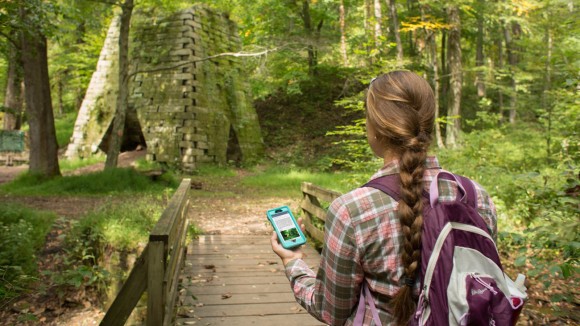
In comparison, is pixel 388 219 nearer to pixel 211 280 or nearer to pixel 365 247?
pixel 365 247

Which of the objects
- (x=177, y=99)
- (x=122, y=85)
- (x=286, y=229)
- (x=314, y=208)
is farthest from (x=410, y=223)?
(x=177, y=99)

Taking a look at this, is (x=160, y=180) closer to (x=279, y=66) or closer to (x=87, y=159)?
(x=87, y=159)

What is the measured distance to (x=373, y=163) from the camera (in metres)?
7.71

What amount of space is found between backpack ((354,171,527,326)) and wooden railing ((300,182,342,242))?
4.75 meters

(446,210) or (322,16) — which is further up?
(322,16)

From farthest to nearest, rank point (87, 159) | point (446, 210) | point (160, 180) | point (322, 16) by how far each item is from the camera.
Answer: point (322, 16) < point (87, 159) < point (160, 180) < point (446, 210)

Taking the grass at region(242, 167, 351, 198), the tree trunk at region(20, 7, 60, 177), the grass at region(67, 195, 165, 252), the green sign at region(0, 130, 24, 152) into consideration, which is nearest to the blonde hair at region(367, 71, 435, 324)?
the grass at region(67, 195, 165, 252)

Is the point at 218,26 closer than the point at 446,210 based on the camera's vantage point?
No

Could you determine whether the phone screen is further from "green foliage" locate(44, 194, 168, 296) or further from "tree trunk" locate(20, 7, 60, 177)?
"tree trunk" locate(20, 7, 60, 177)

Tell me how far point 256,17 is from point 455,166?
1557cm

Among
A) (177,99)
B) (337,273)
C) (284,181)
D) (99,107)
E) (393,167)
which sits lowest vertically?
(284,181)

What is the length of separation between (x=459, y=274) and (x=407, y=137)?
1.47ft

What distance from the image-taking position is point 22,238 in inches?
234

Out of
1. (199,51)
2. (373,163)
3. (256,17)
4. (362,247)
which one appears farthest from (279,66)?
(362,247)
